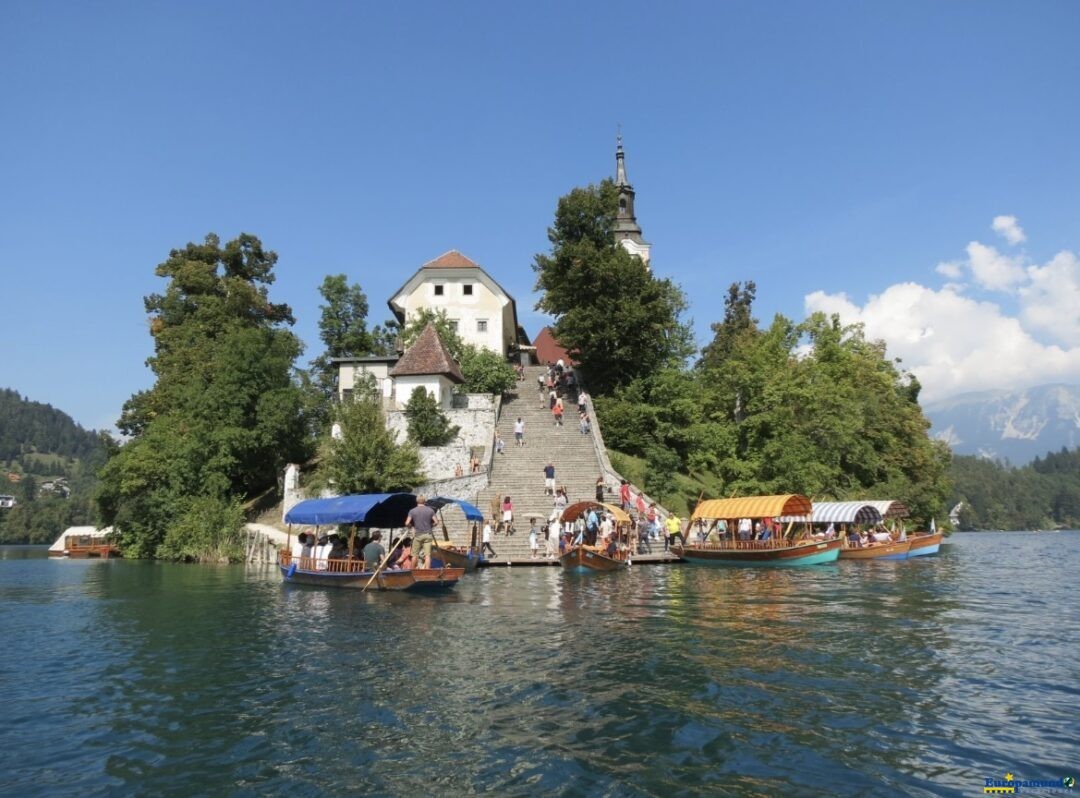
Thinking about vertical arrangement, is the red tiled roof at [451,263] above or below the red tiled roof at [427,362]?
above

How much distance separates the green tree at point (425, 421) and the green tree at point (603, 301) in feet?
39.3

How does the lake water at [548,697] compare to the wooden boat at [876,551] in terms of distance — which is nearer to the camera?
the lake water at [548,697]

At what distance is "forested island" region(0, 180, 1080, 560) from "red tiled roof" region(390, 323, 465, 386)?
263 cm

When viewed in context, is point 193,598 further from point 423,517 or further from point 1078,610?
point 1078,610

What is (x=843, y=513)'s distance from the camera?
35125 mm

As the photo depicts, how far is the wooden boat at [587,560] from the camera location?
88.4 feet

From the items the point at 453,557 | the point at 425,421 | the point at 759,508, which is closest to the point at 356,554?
the point at 453,557

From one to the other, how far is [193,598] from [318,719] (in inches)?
598

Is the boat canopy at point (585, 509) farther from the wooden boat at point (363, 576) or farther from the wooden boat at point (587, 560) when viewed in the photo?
the wooden boat at point (363, 576)

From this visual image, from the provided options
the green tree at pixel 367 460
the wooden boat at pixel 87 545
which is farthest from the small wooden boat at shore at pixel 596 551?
the wooden boat at pixel 87 545

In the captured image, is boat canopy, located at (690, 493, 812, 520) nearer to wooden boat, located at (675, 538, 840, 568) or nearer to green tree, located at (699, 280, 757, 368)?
wooden boat, located at (675, 538, 840, 568)

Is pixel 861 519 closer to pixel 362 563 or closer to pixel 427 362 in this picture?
pixel 427 362

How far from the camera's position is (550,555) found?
30.1 meters

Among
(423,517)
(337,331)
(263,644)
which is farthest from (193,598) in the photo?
(337,331)
